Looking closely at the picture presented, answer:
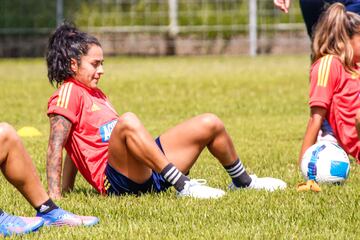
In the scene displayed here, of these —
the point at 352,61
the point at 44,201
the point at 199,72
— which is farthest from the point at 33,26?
the point at 44,201

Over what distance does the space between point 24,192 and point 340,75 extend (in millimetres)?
3250

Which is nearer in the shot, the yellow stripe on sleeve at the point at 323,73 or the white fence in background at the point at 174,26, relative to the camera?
the yellow stripe on sleeve at the point at 323,73

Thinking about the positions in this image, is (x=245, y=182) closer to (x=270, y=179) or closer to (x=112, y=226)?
(x=270, y=179)

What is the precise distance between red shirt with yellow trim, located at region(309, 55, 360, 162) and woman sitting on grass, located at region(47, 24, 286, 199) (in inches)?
53.4

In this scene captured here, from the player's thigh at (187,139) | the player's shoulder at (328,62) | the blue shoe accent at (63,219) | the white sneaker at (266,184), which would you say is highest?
the player's shoulder at (328,62)

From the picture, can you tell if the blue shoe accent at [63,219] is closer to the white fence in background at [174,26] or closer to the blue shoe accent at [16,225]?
the blue shoe accent at [16,225]

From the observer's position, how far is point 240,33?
25.8m

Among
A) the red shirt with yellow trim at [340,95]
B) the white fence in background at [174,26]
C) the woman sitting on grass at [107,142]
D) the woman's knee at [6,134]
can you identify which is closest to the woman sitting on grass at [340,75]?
the red shirt with yellow trim at [340,95]

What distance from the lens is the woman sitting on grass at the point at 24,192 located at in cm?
519

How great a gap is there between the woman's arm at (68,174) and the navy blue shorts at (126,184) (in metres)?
0.39

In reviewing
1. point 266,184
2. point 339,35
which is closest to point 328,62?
point 339,35

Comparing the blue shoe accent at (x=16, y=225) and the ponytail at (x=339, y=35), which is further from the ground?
the ponytail at (x=339, y=35)

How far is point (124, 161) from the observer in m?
6.13

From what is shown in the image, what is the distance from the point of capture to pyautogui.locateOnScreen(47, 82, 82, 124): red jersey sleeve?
6.35 meters
